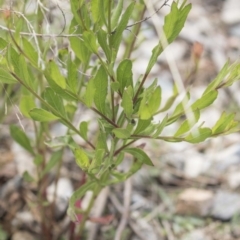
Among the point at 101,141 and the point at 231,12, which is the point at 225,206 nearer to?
the point at 101,141

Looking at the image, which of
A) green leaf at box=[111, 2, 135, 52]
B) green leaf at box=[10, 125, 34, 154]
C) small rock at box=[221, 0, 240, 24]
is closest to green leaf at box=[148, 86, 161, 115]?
green leaf at box=[111, 2, 135, 52]

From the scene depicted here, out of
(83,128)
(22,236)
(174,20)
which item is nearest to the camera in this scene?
(174,20)

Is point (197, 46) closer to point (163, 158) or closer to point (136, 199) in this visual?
point (136, 199)

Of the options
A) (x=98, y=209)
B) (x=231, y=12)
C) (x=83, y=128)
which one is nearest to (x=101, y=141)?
(x=83, y=128)

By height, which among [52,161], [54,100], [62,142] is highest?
[54,100]

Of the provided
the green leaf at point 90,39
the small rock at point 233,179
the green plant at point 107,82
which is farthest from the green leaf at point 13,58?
the small rock at point 233,179

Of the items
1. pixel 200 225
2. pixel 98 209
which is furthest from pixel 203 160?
pixel 98 209

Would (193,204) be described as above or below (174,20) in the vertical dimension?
below
